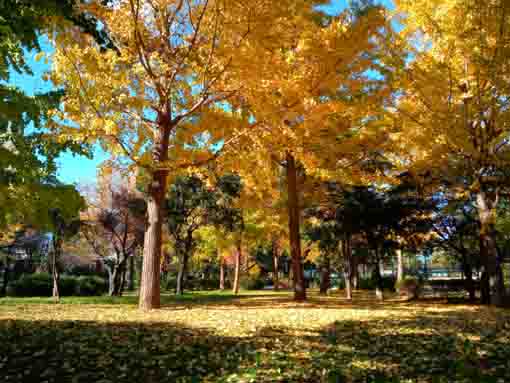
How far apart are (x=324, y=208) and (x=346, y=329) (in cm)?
851

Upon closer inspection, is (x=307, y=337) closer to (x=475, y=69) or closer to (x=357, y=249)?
(x=475, y=69)

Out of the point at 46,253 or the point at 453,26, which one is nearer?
the point at 453,26

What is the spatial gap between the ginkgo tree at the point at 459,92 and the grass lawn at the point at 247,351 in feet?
14.7

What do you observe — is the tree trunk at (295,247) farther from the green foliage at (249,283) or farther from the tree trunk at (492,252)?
the green foliage at (249,283)

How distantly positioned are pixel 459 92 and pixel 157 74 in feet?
23.8

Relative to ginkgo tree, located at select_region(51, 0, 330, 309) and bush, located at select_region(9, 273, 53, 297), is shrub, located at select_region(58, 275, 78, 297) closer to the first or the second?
bush, located at select_region(9, 273, 53, 297)

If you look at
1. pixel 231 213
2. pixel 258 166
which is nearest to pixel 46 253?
pixel 231 213

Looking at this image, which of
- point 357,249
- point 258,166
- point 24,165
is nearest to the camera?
point 24,165

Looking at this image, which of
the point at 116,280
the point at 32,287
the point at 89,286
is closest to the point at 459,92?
the point at 116,280

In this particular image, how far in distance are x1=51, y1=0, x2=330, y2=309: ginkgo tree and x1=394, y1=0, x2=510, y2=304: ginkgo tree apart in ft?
10.8

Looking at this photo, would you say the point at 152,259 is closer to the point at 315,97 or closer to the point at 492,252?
the point at 315,97

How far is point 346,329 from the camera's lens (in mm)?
5789

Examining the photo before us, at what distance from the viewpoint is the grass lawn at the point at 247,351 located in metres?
3.47

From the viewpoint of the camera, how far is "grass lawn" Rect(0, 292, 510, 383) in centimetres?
347
